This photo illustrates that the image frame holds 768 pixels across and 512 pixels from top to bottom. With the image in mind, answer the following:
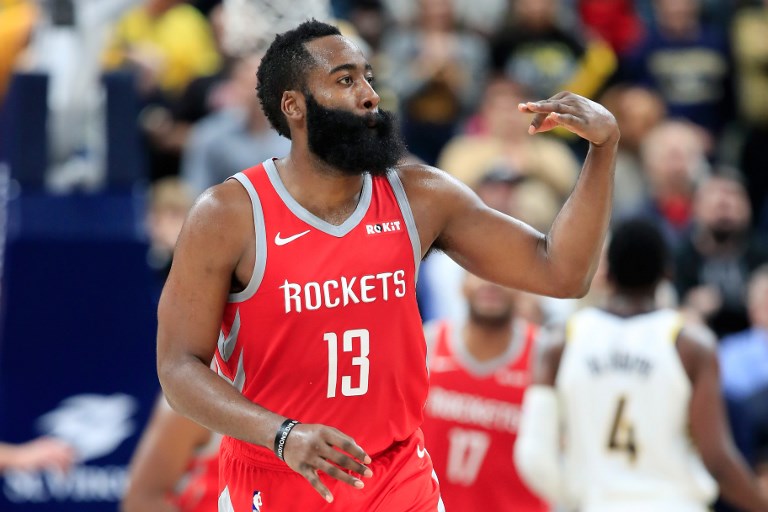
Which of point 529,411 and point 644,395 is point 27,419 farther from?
point 644,395

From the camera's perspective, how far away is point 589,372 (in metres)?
5.95

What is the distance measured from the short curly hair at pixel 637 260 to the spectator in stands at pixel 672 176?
12.1 feet

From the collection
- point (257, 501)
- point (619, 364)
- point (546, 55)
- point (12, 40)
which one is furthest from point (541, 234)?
point (546, 55)

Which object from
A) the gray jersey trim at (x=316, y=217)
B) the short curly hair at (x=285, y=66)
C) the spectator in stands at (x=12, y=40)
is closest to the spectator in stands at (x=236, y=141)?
the spectator in stands at (x=12, y=40)

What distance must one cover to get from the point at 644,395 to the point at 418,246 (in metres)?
1.96

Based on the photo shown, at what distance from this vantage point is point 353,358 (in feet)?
13.7

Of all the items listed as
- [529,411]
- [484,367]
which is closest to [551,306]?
[484,367]

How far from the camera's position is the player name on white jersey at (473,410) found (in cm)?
691

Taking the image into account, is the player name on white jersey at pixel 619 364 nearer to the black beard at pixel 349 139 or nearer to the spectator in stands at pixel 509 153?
the black beard at pixel 349 139

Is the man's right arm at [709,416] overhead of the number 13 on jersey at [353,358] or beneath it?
beneath

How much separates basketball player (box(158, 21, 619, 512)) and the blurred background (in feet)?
9.15

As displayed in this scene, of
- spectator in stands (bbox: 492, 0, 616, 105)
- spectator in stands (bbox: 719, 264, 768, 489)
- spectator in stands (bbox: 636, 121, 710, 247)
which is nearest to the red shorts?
spectator in stands (bbox: 719, 264, 768, 489)

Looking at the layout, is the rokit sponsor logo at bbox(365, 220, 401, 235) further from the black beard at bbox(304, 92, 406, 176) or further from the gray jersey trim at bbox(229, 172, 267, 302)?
the gray jersey trim at bbox(229, 172, 267, 302)

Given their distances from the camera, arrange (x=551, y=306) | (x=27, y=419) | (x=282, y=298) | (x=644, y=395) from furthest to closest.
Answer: (x=551, y=306), (x=27, y=419), (x=644, y=395), (x=282, y=298)
